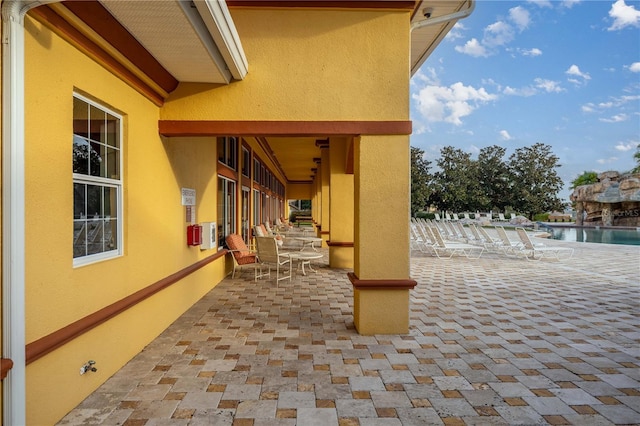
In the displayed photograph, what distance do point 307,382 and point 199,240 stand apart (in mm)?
→ 3299

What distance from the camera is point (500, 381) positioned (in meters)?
3.36

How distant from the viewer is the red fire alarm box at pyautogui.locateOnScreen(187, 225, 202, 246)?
5.68m

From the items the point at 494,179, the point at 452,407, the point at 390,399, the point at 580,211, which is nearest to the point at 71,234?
the point at 390,399

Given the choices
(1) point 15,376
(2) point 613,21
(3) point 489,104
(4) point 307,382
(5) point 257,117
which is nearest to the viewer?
(1) point 15,376

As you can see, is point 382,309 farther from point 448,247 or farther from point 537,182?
point 537,182

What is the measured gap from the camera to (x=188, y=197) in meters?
5.69

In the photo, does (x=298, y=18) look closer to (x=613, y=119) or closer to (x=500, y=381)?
(x=500, y=381)

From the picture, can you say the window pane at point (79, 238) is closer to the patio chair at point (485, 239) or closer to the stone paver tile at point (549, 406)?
the stone paver tile at point (549, 406)

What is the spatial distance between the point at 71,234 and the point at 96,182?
63 cm

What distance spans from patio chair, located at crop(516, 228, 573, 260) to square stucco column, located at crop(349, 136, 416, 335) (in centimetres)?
814

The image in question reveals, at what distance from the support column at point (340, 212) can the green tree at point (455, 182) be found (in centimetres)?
2957

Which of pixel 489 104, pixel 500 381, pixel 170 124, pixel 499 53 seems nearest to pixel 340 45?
pixel 170 124

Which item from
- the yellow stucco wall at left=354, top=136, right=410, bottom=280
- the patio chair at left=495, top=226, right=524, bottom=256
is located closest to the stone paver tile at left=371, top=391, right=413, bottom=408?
the yellow stucco wall at left=354, top=136, right=410, bottom=280

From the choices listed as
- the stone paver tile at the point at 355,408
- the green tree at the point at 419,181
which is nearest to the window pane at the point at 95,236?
the stone paver tile at the point at 355,408
